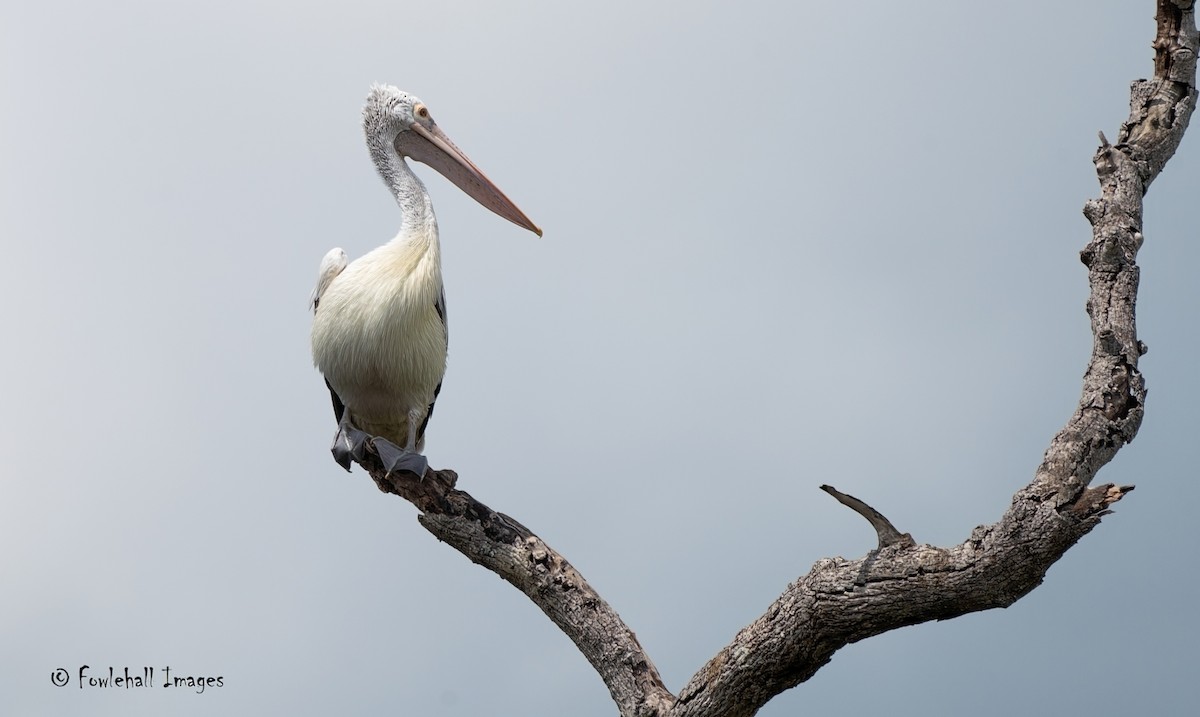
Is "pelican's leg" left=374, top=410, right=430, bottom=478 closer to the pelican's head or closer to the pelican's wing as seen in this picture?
the pelican's wing

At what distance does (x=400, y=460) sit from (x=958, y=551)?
11.0 feet

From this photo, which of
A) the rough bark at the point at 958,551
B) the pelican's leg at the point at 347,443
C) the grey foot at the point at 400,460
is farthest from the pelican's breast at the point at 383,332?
the rough bark at the point at 958,551

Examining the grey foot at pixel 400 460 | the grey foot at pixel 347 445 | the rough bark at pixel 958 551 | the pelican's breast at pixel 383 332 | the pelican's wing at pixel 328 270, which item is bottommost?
the rough bark at pixel 958 551

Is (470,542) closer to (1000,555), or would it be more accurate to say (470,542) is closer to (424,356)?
(424,356)

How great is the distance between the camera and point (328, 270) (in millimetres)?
7605

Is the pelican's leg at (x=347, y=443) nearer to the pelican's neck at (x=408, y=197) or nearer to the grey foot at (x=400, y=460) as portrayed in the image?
the grey foot at (x=400, y=460)

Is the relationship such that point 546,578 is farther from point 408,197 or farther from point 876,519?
point 408,197

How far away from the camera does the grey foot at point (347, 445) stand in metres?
7.48

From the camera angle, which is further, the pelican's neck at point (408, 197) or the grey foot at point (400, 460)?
the pelican's neck at point (408, 197)

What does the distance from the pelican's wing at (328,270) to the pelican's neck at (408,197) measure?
400mm

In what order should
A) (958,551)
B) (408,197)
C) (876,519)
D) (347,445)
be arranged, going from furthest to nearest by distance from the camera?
(408,197)
(347,445)
(876,519)
(958,551)

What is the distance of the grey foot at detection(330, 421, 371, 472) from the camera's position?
7.48 meters

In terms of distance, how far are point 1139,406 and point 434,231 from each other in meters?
4.21

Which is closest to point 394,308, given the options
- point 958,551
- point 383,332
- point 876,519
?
point 383,332
